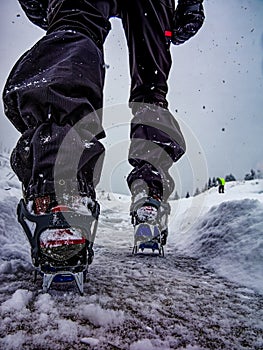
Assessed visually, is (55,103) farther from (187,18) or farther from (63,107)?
(187,18)

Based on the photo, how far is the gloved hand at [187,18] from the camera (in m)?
1.96

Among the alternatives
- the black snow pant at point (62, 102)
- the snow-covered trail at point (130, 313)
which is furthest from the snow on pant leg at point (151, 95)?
the snow-covered trail at point (130, 313)

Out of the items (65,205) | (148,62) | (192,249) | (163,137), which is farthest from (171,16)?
(65,205)

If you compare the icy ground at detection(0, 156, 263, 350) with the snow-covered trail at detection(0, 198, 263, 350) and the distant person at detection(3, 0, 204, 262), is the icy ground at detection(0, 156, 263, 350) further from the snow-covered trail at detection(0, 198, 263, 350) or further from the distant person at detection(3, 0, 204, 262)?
the distant person at detection(3, 0, 204, 262)

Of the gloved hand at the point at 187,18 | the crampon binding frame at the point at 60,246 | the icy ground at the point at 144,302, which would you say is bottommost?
the icy ground at the point at 144,302

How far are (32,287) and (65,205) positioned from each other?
0.27 meters

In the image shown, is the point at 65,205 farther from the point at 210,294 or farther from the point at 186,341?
the point at 210,294

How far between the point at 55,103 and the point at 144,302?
2.01ft

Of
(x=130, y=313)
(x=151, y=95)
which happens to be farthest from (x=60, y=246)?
(x=151, y=95)

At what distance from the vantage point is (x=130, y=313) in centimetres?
69

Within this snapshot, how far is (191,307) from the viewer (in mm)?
774

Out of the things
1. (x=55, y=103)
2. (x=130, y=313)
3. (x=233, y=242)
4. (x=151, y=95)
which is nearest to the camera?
(x=130, y=313)

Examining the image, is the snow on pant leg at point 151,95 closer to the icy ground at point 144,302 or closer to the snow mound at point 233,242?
the snow mound at point 233,242

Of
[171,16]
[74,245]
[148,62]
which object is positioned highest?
[171,16]
